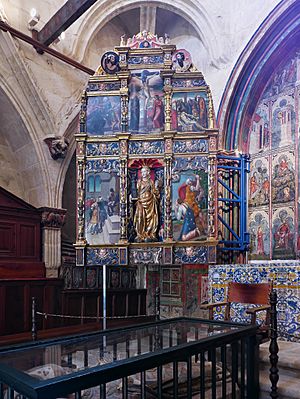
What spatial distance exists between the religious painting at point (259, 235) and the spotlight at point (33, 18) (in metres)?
5.22

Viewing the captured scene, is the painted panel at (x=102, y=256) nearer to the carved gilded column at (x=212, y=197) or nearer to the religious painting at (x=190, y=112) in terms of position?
the carved gilded column at (x=212, y=197)

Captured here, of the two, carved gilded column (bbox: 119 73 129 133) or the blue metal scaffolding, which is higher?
carved gilded column (bbox: 119 73 129 133)

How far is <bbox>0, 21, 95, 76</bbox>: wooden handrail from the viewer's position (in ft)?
23.7

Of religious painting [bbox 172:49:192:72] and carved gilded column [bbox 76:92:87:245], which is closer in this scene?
carved gilded column [bbox 76:92:87:245]

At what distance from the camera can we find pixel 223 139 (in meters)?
7.22

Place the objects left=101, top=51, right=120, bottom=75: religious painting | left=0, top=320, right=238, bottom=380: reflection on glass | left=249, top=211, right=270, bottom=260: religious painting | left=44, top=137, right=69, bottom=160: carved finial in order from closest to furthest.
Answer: left=0, top=320, right=238, bottom=380: reflection on glass → left=101, top=51, right=120, bottom=75: religious painting → left=249, top=211, right=270, bottom=260: religious painting → left=44, top=137, right=69, bottom=160: carved finial

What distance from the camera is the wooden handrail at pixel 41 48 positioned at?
723 cm

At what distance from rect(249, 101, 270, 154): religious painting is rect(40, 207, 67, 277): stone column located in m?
3.85

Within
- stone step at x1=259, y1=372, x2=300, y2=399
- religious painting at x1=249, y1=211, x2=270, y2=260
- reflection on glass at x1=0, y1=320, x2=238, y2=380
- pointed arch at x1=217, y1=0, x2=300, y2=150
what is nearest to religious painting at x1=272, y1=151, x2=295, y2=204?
religious painting at x1=249, y1=211, x2=270, y2=260

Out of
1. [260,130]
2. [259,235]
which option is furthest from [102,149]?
[259,235]

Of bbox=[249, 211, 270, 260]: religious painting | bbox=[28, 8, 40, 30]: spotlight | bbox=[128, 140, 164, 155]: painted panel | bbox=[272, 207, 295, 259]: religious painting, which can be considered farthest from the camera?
bbox=[28, 8, 40, 30]: spotlight

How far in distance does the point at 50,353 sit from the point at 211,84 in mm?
6290

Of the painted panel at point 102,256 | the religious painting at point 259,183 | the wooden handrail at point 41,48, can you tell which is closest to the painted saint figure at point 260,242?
the religious painting at point 259,183

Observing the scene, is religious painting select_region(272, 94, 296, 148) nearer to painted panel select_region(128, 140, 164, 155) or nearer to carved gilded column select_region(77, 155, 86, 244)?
painted panel select_region(128, 140, 164, 155)
